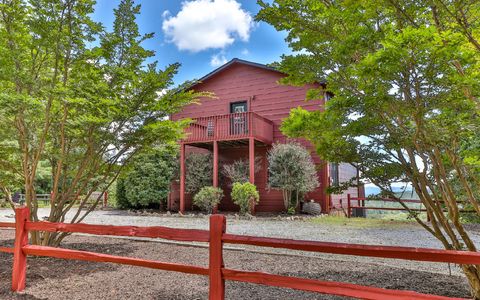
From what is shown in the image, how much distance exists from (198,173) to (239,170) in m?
1.99

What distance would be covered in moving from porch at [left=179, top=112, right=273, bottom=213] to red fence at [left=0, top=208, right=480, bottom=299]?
9134 mm

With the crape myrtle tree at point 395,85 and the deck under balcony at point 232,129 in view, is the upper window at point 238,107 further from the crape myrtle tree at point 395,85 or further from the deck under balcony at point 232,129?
the crape myrtle tree at point 395,85

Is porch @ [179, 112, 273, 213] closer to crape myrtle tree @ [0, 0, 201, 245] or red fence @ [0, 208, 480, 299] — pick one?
crape myrtle tree @ [0, 0, 201, 245]

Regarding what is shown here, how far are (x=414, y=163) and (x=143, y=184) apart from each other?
12882mm

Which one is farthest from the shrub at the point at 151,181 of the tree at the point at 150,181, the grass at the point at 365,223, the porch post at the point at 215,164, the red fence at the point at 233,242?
the red fence at the point at 233,242

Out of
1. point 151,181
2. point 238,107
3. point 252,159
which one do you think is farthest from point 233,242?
point 238,107

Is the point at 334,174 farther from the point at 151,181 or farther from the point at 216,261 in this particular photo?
the point at 216,261

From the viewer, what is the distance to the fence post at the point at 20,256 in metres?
3.64

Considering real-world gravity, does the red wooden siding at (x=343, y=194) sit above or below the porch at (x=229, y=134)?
below

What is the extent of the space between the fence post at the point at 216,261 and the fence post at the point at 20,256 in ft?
8.12

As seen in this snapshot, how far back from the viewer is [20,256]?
366 centimetres

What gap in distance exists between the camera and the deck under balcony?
12836 mm

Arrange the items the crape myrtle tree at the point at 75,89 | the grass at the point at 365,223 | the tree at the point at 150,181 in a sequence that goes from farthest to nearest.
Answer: the tree at the point at 150,181 → the grass at the point at 365,223 → the crape myrtle tree at the point at 75,89

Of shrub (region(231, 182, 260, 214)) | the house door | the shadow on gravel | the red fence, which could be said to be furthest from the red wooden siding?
the red fence
